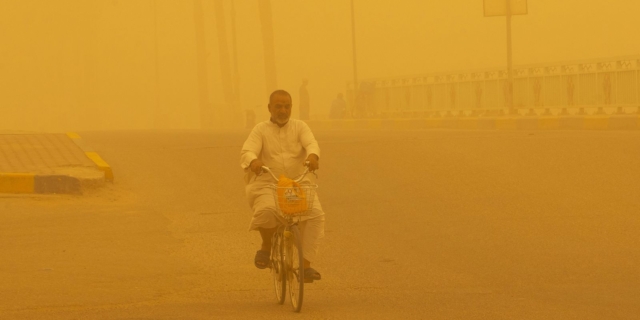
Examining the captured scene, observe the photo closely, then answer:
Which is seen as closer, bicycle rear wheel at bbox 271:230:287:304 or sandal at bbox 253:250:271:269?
bicycle rear wheel at bbox 271:230:287:304

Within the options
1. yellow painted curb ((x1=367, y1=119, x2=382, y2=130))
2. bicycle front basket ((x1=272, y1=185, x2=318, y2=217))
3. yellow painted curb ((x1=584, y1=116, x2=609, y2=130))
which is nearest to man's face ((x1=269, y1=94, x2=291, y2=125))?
bicycle front basket ((x1=272, y1=185, x2=318, y2=217))

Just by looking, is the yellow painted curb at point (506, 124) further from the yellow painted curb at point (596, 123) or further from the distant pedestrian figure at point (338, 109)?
the distant pedestrian figure at point (338, 109)

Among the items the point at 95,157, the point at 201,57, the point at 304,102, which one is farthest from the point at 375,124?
the point at 201,57

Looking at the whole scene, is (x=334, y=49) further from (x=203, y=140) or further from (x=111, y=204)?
(x=111, y=204)

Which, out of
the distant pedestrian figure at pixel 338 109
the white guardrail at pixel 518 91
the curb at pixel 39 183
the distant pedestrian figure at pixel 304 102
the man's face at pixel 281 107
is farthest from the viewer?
the distant pedestrian figure at pixel 304 102

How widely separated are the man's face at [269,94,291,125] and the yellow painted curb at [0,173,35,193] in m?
6.25

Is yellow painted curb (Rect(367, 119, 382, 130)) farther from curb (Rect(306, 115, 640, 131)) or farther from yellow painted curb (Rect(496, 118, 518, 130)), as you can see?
yellow painted curb (Rect(496, 118, 518, 130))

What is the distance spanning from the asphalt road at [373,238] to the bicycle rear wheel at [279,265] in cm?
13

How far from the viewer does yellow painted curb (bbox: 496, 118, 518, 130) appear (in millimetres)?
24703

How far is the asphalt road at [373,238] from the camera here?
718 cm

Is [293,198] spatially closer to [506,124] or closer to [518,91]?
[506,124]

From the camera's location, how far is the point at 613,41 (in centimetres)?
5544

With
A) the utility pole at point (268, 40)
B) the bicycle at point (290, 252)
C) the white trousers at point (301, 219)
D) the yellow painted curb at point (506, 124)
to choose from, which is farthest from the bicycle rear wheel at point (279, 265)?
the utility pole at point (268, 40)

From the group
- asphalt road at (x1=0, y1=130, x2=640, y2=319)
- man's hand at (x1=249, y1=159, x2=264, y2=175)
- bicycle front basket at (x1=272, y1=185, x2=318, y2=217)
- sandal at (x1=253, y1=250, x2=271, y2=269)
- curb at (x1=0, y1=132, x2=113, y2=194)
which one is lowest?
asphalt road at (x1=0, y1=130, x2=640, y2=319)
